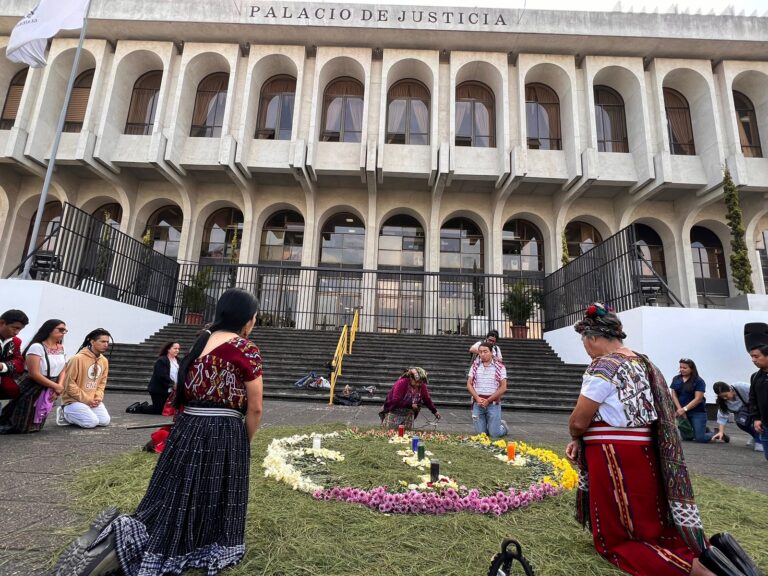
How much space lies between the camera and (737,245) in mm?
13406

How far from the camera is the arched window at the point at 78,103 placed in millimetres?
17094

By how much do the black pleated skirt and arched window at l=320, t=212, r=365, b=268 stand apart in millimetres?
15970

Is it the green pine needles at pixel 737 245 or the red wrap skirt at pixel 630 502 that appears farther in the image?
the green pine needles at pixel 737 245

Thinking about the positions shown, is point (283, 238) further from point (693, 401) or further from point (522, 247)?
point (693, 401)

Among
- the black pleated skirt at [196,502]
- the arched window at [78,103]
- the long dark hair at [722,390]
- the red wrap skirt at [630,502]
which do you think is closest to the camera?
the black pleated skirt at [196,502]

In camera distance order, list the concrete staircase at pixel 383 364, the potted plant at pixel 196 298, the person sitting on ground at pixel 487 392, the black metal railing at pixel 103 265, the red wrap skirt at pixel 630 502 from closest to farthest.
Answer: the red wrap skirt at pixel 630 502, the person sitting on ground at pixel 487 392, the concrete staircase at pixel 383 364, the black metal railing at pixel 103 265, the potted plant at pixel 196 298

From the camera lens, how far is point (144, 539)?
1.93 m

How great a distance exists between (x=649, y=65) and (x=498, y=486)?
20.2 metres

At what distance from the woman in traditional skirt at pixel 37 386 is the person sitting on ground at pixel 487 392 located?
5.69 m

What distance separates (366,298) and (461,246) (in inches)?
212

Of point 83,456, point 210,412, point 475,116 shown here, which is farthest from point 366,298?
point 210,412

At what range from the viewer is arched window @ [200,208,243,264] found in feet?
59.0

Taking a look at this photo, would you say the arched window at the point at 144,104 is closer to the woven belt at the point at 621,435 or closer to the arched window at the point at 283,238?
the arched window at the point at 283,238

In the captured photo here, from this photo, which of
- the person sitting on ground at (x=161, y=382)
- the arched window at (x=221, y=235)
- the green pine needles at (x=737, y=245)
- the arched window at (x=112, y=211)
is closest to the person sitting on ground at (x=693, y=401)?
the green pine needles at (x=737, y=245)
